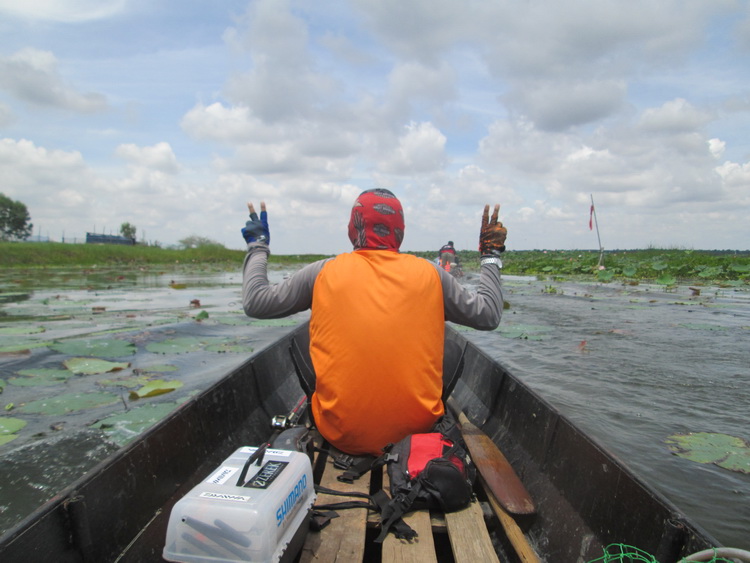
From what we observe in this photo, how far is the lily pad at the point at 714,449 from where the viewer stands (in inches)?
130

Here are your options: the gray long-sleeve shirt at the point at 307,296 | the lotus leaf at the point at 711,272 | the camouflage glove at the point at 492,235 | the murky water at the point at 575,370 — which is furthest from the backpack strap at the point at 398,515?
the lotus leaf at the point at 711,272

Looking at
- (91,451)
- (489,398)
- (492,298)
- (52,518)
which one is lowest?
(91,451)

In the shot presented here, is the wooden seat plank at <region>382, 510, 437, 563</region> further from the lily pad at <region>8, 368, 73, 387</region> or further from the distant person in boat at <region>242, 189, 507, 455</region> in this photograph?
the lily pad at <region>8, 368, 73, 387</region>

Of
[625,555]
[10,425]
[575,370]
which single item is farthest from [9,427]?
[575,370]

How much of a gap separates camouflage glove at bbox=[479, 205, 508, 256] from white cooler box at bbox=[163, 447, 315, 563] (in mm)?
1595

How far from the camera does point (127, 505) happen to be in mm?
1773

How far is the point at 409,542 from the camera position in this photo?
5.81 feet

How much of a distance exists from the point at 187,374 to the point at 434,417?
4.47 metres

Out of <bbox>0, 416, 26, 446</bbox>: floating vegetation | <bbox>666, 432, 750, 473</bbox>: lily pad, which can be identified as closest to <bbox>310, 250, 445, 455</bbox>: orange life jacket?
<bbox>666, 432, 750, 473</bbox>: lily pad

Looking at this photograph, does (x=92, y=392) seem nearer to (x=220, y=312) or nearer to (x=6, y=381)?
(x=6, y=381)

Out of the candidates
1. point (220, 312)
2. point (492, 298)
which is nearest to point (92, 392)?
point (492, 298)

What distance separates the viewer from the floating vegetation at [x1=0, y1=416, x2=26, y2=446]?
351cm

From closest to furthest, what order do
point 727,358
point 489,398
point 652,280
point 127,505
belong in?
point 127,505
point 489,398
point 727,358
point 652,280

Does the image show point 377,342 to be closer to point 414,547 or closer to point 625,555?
point 414,547
